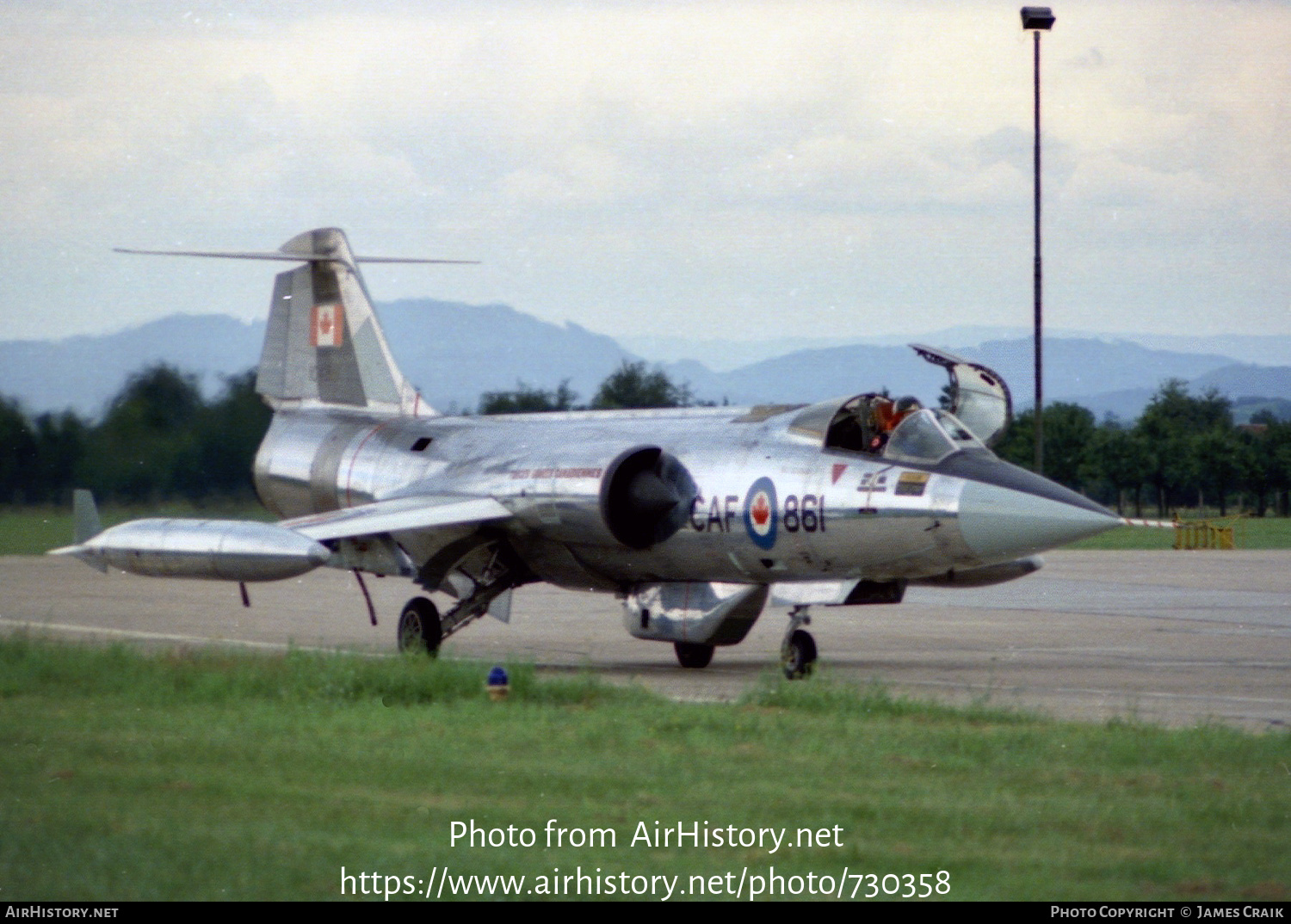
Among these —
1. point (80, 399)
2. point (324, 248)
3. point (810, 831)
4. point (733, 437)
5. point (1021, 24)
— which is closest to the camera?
point (810, 831)

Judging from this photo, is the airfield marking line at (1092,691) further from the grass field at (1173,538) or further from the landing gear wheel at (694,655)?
the grass field at (1173,538)

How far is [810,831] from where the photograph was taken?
715 cm

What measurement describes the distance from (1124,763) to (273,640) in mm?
11303

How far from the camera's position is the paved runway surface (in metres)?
13.9

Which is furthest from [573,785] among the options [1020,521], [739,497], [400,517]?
[400,517]

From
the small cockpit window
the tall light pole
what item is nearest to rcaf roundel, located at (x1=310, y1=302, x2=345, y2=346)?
the small cockpit window

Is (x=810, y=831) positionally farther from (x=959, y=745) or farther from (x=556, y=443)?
(x=556, y=443)

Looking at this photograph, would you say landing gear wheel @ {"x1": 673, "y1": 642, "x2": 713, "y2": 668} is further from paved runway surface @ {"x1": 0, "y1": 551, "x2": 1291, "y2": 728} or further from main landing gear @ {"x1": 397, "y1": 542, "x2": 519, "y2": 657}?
main landing gear @ {"x1": 397, "y1": 542, "x2": 519, "y2": 657}

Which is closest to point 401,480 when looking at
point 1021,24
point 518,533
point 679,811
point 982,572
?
point 518,533

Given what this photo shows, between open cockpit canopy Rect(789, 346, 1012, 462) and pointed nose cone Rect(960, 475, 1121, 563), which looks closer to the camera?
pointed nose cone Rect(960, 475, 1121, 563)

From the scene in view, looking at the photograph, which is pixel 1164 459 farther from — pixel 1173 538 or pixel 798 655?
pixel 798 655

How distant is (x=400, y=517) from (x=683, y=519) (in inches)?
105

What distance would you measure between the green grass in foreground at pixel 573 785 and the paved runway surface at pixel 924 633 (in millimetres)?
1954

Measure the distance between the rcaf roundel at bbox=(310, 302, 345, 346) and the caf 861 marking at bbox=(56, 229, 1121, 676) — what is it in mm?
2275
